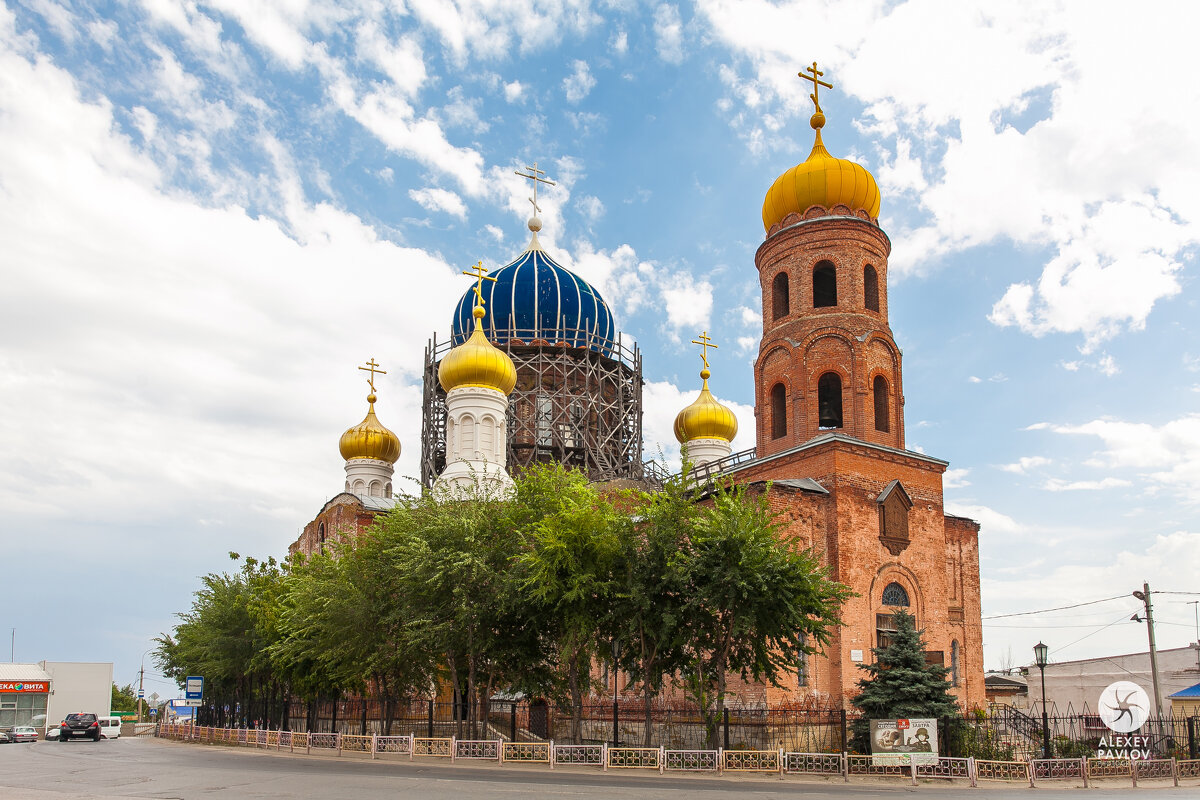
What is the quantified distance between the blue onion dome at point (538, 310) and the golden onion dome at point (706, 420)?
18.8 feet

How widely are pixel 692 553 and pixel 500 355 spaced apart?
17711mm

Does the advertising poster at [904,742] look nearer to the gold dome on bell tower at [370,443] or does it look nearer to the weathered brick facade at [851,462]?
the weathered brick facade at [851,462]

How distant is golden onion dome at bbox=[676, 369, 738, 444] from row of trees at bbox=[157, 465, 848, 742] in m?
14.4

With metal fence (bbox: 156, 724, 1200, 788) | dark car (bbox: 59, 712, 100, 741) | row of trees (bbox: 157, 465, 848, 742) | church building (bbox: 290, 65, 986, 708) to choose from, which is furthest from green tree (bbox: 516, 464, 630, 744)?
dark car (bbox: 59, 712, 100, 741)

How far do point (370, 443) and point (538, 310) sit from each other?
9572 millimetres

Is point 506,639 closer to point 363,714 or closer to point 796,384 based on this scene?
point 363,714

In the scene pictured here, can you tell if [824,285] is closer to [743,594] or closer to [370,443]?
[743,594]

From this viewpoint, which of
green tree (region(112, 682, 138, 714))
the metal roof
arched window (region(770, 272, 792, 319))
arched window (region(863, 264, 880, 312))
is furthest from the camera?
green tree (region(112, 682, 138, 714))

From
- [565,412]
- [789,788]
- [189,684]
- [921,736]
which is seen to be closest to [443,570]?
[789,788]

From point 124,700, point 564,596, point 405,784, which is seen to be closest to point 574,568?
point 564,596

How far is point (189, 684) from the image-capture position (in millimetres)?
33781

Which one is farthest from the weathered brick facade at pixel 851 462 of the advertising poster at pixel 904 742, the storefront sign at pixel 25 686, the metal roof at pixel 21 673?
the metal roof at pixel 21 673

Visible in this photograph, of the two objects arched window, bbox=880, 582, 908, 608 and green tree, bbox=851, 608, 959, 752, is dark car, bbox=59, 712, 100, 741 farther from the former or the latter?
green tree, bbox=851, 608, 959, 752

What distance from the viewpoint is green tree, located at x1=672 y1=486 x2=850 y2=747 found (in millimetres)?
19672
